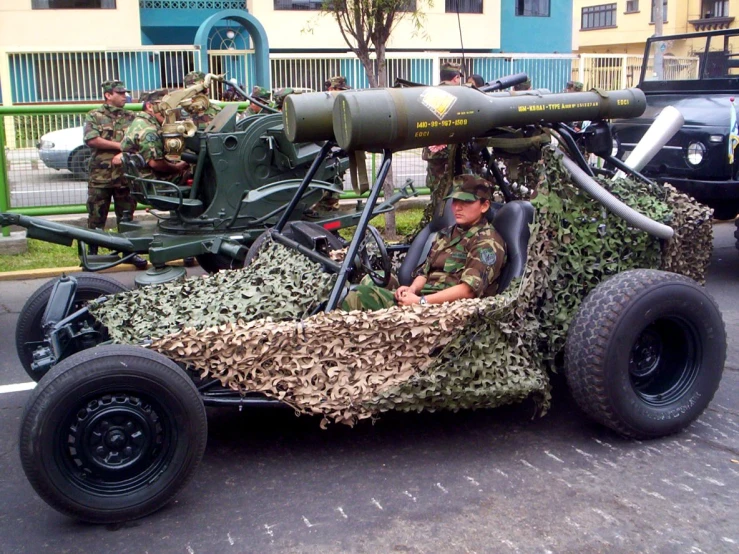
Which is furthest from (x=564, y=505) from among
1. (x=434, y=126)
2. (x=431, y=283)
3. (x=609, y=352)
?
(x=434, y=126)

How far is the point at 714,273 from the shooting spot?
8.88m

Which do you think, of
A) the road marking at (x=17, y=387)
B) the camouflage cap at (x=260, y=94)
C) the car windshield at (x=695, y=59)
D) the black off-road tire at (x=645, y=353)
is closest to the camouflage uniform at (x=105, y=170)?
the camouflage cap at (x=260, y=94)

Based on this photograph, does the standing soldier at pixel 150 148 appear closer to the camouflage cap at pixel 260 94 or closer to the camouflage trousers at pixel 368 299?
the camouflage cap at pixel 260 94

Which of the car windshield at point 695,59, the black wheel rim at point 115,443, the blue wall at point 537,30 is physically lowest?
the black wheel rim at point 115,443

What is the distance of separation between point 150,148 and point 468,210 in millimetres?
4317

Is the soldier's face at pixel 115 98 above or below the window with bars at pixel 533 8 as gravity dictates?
below

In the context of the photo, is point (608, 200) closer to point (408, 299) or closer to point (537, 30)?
point (408, 299)

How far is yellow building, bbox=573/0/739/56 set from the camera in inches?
1596

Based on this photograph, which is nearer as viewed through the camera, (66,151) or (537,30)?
(66,151)

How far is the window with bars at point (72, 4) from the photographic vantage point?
25047mm

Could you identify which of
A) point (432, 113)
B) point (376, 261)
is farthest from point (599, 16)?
point (432, 113)

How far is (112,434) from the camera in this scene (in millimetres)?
3697

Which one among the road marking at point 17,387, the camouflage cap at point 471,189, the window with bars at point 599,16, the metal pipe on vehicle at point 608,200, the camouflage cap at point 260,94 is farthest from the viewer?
the window with bars at point 599,16

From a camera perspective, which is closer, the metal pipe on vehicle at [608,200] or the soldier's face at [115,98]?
the metal pipe on vehicle at [608,200]
